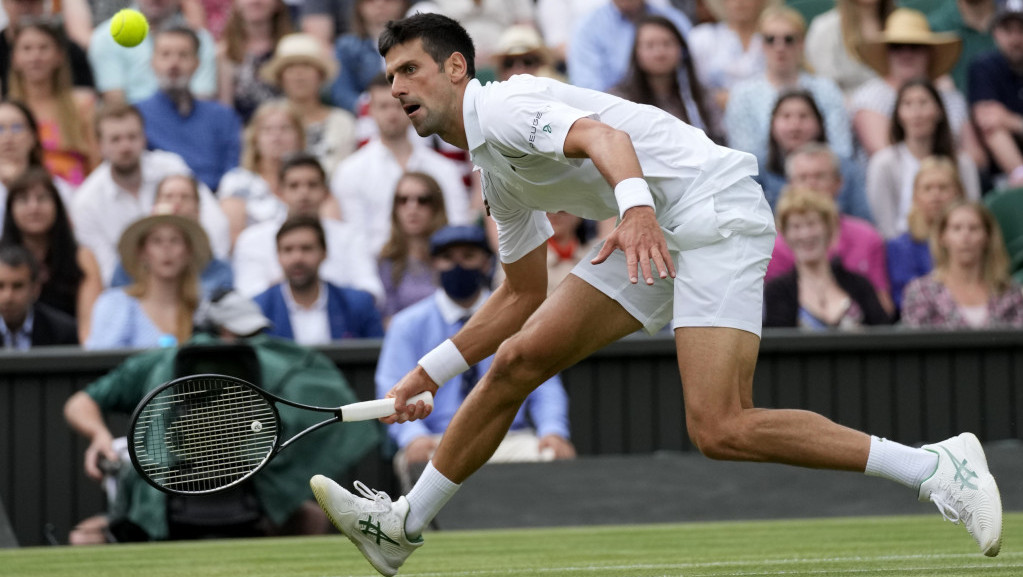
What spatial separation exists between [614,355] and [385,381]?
1.30 metres

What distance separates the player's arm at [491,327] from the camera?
5.52 metres

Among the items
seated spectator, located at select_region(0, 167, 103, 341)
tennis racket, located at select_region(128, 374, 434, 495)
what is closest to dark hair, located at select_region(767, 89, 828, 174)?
seated spectator, located at select_region(0, 167, 103, 341)

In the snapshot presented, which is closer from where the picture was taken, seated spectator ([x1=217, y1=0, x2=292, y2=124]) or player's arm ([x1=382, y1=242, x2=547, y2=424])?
player's arm ([x1=382, y1=242, x2=547, y2=424])

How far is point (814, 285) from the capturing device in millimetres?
9453

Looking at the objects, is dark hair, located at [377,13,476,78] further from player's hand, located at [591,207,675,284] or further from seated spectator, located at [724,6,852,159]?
seated spectator, located at [724,6,852,159]

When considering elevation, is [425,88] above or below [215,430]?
above

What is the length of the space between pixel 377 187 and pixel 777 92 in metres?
2.82

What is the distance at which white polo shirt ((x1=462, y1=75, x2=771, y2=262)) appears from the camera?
4.79 meters

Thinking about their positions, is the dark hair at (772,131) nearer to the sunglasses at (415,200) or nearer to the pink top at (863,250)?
the pink top at (863,250)

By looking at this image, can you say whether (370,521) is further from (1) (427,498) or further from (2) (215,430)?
(2) (215,430)

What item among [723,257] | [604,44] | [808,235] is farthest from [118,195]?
[723,257]

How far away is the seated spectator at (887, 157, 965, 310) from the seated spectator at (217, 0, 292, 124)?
4.38 meters

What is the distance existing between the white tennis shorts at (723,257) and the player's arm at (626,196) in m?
0.44

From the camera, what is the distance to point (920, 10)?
12.8 meters
